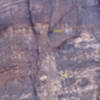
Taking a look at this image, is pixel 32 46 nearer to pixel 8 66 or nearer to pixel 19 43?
pixel 19 43

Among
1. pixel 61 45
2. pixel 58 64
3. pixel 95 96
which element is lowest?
pixel 95 96

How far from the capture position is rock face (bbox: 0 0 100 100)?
1394mm

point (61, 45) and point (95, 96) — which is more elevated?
point (61, 45)

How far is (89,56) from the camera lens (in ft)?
4.72

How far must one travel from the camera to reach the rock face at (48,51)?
139cm

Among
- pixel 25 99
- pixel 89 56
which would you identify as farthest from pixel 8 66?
pixel 89 56

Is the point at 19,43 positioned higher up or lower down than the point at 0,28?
lower down

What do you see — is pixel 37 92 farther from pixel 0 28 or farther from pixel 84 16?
pixel 84 16

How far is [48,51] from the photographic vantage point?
1.43m

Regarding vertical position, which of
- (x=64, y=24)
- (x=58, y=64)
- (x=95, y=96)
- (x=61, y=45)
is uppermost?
(x=64, y=24)

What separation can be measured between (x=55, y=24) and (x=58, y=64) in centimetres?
37

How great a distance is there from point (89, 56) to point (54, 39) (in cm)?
36

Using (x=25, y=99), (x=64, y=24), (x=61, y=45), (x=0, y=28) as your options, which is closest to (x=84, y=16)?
(x=64, y=24)

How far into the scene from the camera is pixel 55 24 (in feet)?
4.75
